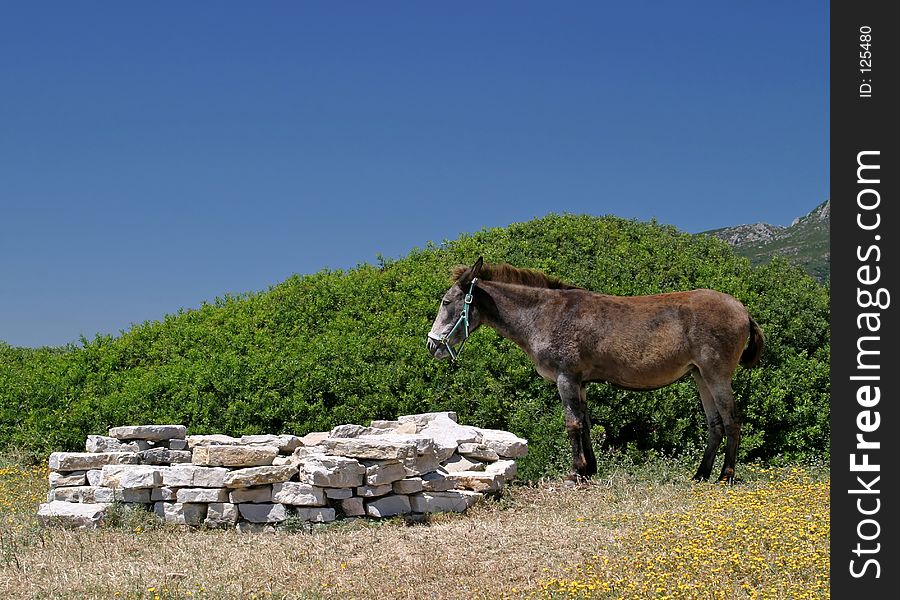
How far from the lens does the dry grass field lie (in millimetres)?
7141

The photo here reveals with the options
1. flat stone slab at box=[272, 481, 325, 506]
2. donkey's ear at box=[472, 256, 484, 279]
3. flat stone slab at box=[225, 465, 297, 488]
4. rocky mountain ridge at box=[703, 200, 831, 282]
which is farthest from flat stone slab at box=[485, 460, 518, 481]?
rocky mountain ridge at box=[703, 200, 831, 282]

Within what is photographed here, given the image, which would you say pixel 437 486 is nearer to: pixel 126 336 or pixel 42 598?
pixel 42 598

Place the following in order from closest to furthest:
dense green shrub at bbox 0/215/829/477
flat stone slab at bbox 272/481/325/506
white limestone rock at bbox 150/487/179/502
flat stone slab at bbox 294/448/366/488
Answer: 1. flat stone slab at bbox 294/448/366/488
2. flat stone slab at bbox 272/481/325/506
3. white limestone rock at bbox 150/487/179/502
4. dense green shrub at bbox 0/215/829/477

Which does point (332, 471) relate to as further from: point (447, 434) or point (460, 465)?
point (447, 434)

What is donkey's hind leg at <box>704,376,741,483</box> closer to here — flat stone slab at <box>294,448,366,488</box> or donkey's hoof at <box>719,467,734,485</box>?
donkey's hoof at <box>719,467,734,485</box>

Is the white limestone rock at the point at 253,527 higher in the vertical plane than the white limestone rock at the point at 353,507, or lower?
lower

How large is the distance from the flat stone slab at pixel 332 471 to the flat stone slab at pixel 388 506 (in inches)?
12.9

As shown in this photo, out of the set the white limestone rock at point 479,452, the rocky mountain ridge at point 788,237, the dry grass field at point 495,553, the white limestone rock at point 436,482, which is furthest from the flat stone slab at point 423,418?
the rocky mountain ridge at point 788,237

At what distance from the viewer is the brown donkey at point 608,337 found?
1070cm

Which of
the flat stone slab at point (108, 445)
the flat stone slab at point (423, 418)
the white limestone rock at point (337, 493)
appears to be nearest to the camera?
the white limestone rock at point (337, 493)

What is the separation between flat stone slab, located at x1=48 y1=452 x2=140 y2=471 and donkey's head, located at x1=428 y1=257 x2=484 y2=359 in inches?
155

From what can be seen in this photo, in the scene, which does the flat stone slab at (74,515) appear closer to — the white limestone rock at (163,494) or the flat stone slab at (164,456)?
the white limestone rock at (163,494)

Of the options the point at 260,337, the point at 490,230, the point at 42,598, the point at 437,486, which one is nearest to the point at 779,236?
the point at 490,230
